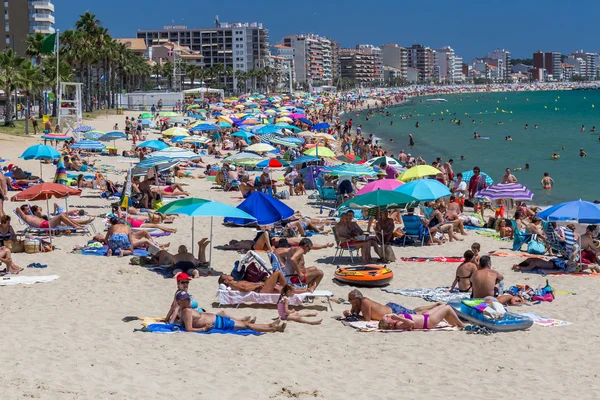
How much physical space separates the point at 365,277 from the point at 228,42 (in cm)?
14153

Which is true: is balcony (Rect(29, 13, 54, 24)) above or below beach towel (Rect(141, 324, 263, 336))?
above

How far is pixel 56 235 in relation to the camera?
14203 millimetres

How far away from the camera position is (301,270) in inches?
408

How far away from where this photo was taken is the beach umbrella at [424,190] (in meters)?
13.6

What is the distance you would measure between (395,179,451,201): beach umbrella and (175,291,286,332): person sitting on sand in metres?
5.48

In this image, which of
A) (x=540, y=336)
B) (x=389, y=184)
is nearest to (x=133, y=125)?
(x=389, y=184)

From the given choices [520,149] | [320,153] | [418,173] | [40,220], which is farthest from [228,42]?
[40,220]

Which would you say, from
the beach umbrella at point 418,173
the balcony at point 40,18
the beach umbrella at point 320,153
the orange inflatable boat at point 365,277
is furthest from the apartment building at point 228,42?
the orange inflatable boat at point 365,277

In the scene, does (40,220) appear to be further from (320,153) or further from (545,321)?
(320,153)

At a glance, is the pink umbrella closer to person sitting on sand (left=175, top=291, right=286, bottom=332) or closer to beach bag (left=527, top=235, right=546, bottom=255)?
beach bag (left=527, top=235, right=546, bottom=255)

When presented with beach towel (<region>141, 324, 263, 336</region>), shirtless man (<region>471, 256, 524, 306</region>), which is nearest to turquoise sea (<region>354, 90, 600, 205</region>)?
shirtless man (<region>471, 256, 524, 306</region>)

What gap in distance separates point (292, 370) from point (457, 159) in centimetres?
3558

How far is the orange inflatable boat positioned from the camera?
1111cm

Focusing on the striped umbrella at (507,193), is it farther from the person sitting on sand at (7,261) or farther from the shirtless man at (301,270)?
the person sitting on sand at (7,261)
